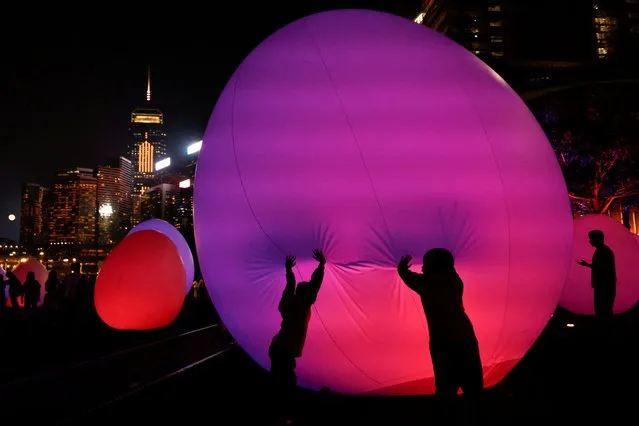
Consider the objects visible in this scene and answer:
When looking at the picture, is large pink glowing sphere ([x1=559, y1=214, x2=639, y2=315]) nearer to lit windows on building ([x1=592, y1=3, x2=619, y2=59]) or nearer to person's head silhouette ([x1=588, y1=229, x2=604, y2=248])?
person's head silhouette ([x1=588, y1=229, x2=604, y2=248])

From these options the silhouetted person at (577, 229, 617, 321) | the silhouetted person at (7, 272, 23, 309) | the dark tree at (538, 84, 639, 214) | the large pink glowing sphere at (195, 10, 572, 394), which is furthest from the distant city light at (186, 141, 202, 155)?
the large pink glowing sphere at (195, 10, 572, 394)

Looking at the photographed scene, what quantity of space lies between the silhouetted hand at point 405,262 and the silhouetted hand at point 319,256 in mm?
747

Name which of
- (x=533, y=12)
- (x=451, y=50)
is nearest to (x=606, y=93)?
(x=451, y=50)

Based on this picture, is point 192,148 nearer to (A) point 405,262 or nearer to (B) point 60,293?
(B) point 60,293

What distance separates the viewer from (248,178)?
5383mm

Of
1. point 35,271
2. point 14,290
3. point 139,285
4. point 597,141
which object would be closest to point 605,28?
point 597,141

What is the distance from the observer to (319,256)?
488cm

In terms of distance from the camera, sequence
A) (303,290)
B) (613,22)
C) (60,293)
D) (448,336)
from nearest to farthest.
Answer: (448,336) < (303,290) < (60,293) < (613,22)

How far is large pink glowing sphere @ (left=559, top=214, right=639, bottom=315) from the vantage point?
1019cm

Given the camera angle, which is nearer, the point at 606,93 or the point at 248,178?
the point at 248,178

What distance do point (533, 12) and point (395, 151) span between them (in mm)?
77436

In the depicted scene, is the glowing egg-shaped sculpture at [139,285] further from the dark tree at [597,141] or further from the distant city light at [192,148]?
the distant city light at [192,148]

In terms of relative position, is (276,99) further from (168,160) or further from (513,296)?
(168,160)

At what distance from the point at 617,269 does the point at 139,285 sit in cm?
1075
